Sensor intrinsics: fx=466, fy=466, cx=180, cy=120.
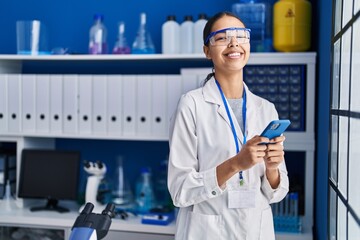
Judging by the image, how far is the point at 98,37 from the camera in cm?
274

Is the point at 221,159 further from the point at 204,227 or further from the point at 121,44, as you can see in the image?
the point at 121,44

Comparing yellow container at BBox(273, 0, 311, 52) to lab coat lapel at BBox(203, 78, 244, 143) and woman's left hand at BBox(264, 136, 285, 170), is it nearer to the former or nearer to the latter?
lab coat lapel at BBox(203, 78, 244, 143)

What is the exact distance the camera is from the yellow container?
2.42 m

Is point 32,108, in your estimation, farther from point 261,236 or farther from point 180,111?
point 261,236

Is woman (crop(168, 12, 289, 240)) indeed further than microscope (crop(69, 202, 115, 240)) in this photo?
Yes

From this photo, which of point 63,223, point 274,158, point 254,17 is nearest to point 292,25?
point 254,17

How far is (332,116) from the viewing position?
1.86 m

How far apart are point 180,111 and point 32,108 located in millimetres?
1371

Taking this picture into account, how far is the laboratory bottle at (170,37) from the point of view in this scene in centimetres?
262

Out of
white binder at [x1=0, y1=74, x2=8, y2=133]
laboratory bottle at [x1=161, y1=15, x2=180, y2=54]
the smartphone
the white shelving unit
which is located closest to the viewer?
the smartphone

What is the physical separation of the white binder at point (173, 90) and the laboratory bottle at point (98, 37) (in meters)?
0.50

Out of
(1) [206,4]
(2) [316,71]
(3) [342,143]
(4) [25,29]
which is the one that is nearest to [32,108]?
(4) [25,29]

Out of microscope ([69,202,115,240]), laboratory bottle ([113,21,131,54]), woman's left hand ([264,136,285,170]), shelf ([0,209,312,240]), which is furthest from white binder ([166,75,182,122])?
microscope ([69,202,115,240])

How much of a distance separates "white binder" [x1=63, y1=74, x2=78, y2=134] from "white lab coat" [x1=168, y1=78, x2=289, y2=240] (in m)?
1.15
